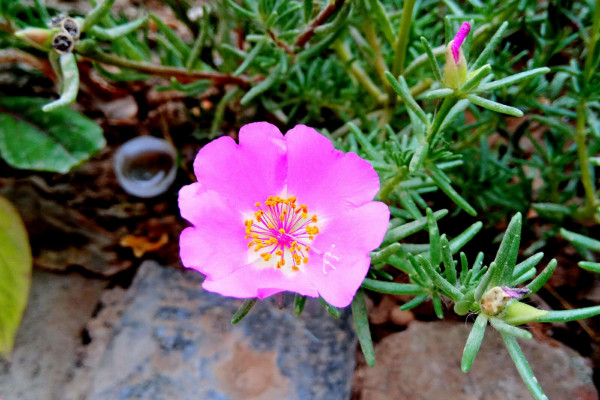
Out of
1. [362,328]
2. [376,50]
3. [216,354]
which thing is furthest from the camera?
[376,50]

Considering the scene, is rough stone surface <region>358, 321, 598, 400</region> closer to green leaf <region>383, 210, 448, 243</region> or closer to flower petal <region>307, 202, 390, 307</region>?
green leaf <region>383, 210, 448, 243</region>

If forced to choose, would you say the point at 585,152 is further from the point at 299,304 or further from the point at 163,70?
the point at 163,70

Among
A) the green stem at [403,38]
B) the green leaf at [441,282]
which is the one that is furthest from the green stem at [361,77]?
the green leaf at [441,282]

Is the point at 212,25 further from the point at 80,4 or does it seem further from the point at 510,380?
the point at 510,380

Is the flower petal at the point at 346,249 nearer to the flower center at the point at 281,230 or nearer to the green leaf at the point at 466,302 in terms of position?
the flower center at the point at 281,230

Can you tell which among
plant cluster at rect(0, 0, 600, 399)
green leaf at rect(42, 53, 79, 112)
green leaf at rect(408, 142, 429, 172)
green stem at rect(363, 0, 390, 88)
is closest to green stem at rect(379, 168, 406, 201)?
plant cluster at rect(0, 0, 600, 399)

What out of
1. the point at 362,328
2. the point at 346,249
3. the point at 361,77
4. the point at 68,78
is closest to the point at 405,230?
the point at 346,249

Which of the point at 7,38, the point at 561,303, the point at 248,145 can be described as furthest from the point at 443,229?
the point at 7,38
